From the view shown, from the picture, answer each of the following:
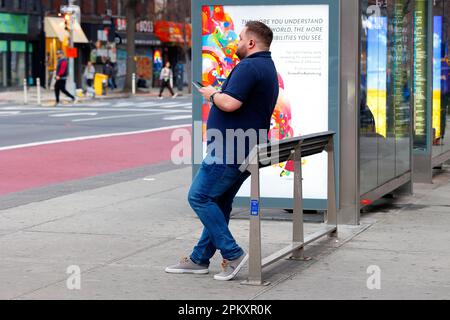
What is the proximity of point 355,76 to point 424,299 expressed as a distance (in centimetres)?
361

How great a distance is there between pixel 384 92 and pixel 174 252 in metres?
3.74

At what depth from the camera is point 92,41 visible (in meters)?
58.5

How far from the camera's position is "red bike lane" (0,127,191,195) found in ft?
49.1

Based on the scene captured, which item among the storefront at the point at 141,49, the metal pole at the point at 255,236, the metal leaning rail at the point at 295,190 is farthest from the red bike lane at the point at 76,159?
the storefront at the point at 141,49

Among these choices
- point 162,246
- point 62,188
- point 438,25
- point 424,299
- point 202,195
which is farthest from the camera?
point 438,25

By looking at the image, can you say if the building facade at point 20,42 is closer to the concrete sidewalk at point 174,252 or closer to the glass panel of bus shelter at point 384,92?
the concrete sidewalk at point 174,252

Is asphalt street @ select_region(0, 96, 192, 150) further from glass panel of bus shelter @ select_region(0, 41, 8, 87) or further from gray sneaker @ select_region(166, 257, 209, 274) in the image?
gray sneaker @ select_region(166, 257, 209, 274)

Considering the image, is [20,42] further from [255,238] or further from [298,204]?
[255,238]

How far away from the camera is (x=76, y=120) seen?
29297mm

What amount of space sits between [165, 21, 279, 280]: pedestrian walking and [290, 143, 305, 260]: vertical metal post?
2.13ft

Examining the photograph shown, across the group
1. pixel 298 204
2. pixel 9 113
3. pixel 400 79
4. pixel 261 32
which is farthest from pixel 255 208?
pixel 9 113
